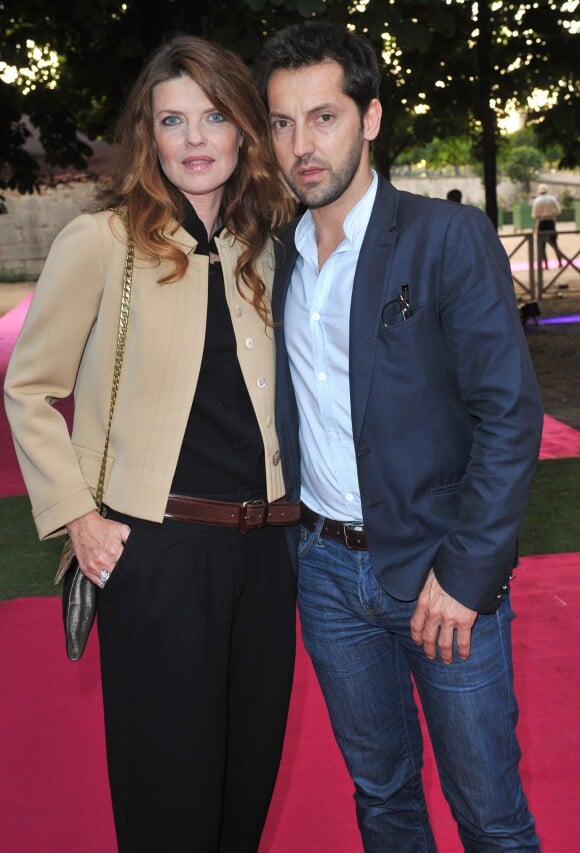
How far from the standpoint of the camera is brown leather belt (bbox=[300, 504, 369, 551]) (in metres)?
2.63

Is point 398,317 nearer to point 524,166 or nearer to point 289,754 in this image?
point 289,754

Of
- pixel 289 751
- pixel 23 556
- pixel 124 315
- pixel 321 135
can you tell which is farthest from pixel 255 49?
pixel 124 315

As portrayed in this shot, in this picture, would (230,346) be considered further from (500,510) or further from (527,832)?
(527,832)

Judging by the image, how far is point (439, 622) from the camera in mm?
2467

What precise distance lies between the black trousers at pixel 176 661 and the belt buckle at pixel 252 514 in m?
0.03

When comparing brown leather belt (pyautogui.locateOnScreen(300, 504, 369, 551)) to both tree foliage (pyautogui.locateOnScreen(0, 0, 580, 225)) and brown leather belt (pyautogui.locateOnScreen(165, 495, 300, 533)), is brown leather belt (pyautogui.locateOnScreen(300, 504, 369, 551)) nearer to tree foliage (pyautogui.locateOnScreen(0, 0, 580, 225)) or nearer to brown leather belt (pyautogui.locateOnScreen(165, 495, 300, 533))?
brown leather belt (pyautogui.locateOnScreen(165, 495, 300, 533))

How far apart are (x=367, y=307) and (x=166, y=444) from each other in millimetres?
564

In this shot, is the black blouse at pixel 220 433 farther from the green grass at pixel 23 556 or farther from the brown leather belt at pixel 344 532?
the green grass at pixel 23 556

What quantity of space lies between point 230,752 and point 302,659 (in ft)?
6.08

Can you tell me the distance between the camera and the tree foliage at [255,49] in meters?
9.36

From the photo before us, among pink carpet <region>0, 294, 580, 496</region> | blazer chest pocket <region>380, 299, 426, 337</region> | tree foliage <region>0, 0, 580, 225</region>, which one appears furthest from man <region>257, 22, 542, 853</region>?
tree foliage <region>0, 0, 580, 225</region>

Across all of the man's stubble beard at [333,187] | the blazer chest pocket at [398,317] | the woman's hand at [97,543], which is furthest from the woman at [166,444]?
the blazer chest pocket at [398,317]

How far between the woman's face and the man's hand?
108 centimetres

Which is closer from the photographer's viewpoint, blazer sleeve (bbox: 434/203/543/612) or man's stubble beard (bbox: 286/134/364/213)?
blazer sleeve (bbox: 434/203/543/612)
